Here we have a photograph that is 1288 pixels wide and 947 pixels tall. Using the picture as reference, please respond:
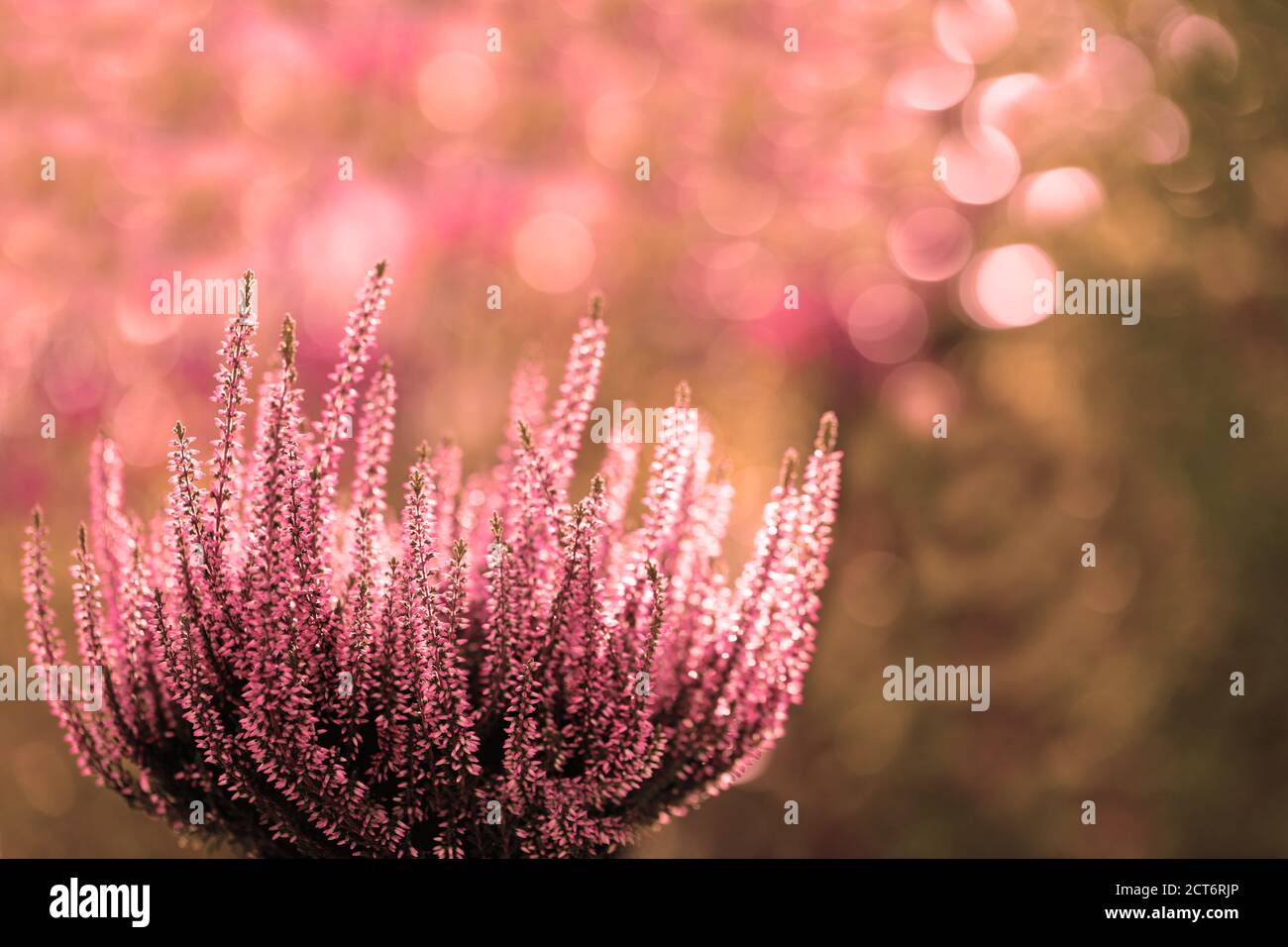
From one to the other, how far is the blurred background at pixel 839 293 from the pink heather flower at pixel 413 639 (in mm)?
907

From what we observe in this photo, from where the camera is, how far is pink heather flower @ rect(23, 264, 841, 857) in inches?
31.2

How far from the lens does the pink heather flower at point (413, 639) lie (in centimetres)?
79

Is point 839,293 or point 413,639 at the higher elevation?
point 839,293

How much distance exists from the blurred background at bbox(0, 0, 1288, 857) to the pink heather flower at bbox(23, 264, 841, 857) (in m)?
0.91

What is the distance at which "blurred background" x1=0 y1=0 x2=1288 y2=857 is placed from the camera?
73.5 inches

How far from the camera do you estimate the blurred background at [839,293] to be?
1868 millimetres

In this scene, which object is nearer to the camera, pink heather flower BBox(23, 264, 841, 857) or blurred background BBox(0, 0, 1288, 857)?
pink heather flower BBox(23, 264, 841, 857)

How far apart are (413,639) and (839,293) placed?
1.42 meters

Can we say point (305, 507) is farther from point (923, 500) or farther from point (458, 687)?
point (923, 500)

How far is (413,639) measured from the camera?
31.3 inches

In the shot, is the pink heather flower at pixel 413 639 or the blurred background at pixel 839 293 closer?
the pink heather flower at pixel 413 639

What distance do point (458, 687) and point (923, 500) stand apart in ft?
4.44

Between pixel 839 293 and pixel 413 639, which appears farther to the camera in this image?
pixel 839 293
